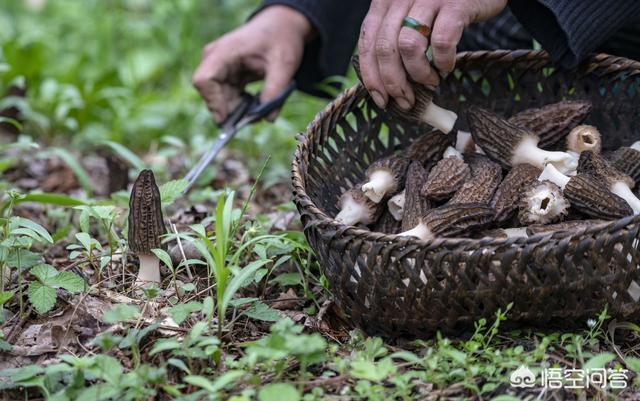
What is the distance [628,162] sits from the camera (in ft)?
5.95

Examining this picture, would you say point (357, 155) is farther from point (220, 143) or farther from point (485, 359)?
point (485, 359)

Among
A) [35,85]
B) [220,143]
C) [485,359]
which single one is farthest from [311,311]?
[35,85]

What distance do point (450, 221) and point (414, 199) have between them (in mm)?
172

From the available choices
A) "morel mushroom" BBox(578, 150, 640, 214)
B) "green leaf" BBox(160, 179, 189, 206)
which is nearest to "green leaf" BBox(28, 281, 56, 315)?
"green leaf" BBox(160, 179, 189, 206)

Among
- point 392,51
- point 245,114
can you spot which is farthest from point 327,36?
point 392,51

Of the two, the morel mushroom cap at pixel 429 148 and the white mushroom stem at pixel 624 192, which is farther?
the morel mushroom cap at pixel 429 148

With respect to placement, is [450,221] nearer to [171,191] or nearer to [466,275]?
[466,275]

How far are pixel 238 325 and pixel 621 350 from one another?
2.58ft

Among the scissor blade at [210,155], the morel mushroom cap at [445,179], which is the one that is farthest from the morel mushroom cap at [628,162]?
the scissor blade at [210,155]

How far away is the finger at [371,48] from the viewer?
176cm

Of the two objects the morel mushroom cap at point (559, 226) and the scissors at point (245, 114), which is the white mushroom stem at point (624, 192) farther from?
the scissors at point (245, 114)

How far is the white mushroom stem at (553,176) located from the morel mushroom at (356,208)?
385 millimetres

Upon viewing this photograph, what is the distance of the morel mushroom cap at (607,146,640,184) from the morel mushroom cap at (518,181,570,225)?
0.75 ft

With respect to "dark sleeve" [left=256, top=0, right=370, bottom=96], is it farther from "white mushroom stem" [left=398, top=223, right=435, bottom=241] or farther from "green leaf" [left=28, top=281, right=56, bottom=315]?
"green leaf" [left=28, top=281, right=56, bottom=315]
